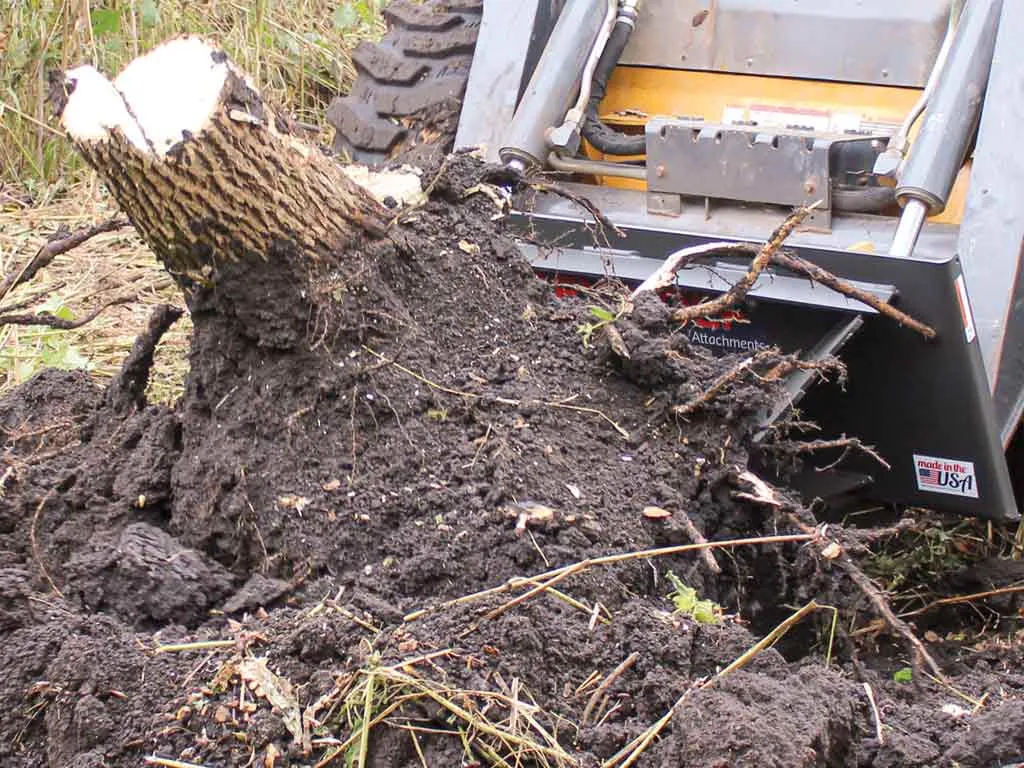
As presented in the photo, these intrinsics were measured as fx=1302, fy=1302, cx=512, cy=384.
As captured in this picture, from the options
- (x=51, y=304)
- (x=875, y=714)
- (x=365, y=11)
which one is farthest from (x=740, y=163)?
(x=365, y=11)

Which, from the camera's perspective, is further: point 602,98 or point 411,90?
point 411,90

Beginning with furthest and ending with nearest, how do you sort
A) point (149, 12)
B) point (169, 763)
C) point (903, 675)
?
point (149, 12)
point (903, 675)
point (169, 763)

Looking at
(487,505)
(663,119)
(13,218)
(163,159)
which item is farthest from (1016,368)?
(13,218)

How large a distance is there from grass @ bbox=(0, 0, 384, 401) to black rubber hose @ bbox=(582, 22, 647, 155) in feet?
4.50

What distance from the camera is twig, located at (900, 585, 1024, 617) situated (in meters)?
2.94

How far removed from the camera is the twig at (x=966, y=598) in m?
2.94

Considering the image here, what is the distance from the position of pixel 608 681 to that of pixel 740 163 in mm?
1513

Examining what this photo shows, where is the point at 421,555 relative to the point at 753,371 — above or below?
below

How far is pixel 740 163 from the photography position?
3061 mm

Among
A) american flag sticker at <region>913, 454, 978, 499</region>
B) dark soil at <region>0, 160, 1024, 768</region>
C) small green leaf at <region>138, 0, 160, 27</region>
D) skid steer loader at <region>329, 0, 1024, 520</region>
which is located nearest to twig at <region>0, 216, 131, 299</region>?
dark soil at <region>0, 160, 1024, 768</region>

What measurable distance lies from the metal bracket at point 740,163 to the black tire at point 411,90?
28.8 inches

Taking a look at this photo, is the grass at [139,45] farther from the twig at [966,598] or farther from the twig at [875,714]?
the twig at [875,714]

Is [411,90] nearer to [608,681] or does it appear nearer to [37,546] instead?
[37,546]

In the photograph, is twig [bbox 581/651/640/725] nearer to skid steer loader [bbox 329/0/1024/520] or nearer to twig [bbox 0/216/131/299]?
skid steer loader [bbox 329/0/1024/520]
